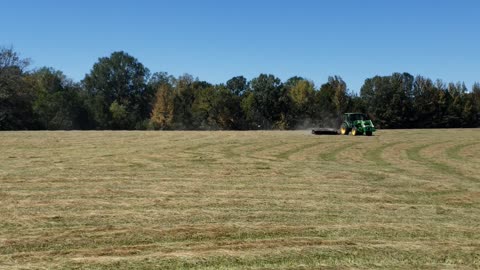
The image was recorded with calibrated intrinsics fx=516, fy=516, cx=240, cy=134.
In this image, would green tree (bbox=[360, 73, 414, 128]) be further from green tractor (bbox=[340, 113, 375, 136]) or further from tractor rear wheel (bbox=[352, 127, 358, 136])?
tractor rear wheel (bbox=[352, 127, 358, 136])

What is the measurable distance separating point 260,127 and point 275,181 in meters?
85.1

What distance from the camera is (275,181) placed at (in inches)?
648

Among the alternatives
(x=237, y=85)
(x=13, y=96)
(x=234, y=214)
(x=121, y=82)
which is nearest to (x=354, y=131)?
(x=234, y=214)

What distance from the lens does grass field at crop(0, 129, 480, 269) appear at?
8008mm

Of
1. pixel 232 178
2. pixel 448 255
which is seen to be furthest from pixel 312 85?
pixel 448 255

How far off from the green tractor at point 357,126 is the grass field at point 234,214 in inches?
750

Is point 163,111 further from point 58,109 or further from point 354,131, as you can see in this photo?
point 354,131

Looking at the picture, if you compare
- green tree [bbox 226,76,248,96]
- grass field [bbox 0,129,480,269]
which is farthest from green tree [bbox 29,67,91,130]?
grass field [bbox 0,129,480,269]

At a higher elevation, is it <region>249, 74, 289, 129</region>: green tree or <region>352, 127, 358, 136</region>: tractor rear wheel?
<region>249, 74, 289, 129</region>: green tree

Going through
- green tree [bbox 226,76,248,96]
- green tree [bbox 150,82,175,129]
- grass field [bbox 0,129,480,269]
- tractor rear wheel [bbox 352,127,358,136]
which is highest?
green tree [bbox 226,76,248,96]

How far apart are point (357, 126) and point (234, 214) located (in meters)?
32.2

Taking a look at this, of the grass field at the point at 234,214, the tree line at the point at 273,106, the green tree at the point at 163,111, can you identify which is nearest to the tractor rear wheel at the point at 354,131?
the grass field at the point at 234,214

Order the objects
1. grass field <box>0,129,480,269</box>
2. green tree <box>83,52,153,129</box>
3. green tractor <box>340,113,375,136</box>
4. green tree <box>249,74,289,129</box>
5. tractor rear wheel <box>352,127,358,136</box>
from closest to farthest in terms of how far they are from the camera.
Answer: grass field <box>0,129,480,269</box>, tractor rear wheel <box>352,127,358,136</box>, green tractor <box>340,113,375,136</box>, green tree <box>249,74,289,129</box>, green tree <box>83,52,153,129</box>

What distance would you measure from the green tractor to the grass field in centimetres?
1906
